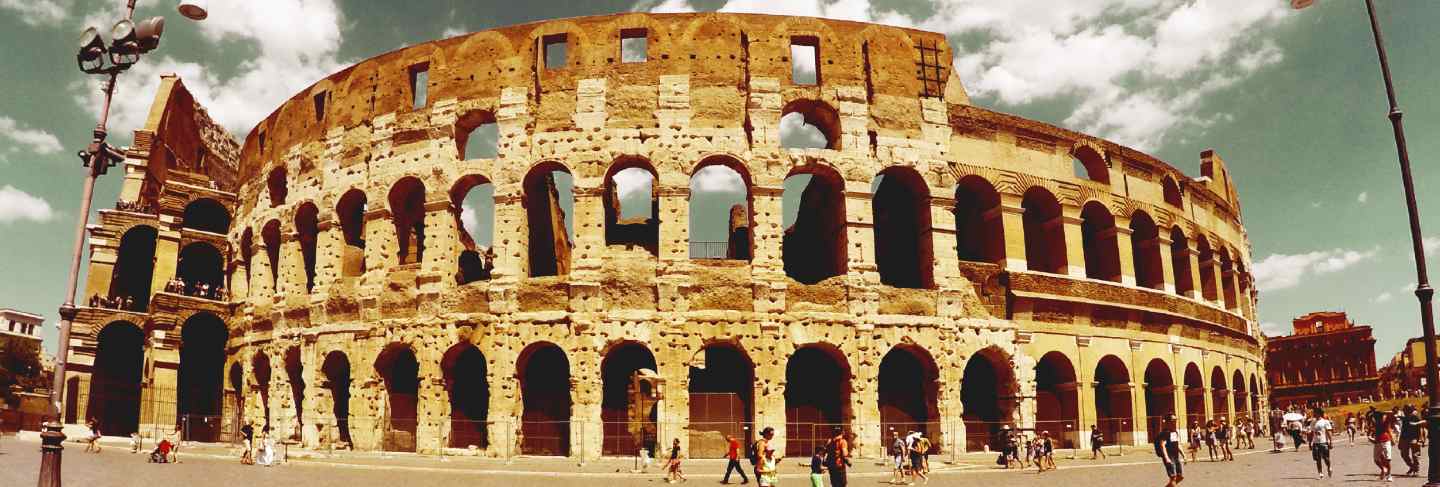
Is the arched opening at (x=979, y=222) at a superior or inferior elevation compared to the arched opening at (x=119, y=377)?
superior

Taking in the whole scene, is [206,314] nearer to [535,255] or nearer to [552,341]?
[535,255]

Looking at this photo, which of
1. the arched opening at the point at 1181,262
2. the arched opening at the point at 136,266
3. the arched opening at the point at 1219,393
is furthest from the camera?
the arched opening at the point at 136,266

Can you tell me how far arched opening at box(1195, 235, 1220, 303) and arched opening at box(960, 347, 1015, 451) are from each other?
1002 centimetres

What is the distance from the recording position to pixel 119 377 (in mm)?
31750

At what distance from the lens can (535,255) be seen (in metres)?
25.0

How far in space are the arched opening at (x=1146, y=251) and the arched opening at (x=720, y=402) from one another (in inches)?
474

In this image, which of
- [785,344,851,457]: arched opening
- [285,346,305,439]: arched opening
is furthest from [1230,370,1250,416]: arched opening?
[285,346,305,439]: arched opening

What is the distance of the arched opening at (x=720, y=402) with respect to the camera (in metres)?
21.1

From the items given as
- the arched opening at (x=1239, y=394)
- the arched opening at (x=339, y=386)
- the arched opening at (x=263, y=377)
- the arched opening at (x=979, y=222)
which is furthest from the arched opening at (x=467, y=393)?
the arched opening at (x=1239, y=394)

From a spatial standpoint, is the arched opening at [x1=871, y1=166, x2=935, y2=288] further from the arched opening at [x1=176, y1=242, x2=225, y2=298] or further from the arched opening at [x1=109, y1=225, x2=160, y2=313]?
the arched opening at [x1=109, y1=225, x2=160, y2=313]

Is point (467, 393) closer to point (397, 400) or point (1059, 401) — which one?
point (397, 400)

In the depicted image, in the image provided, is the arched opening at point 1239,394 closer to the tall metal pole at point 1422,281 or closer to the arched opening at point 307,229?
the tall metal pole at point 1422,281

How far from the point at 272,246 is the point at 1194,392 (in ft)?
91.0

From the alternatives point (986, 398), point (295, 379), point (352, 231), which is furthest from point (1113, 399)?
point (295, 379)
